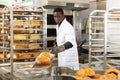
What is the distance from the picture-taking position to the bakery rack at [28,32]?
5.14m

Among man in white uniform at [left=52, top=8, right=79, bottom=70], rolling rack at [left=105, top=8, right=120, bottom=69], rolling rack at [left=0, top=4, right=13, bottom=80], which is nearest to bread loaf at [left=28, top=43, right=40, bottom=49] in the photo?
rolling rack at [left=0, top=4, right=13, bottom=80]

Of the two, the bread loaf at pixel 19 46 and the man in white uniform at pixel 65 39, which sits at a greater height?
the man in white uniform at pixel 65 39

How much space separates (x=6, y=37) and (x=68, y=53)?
6.55 feet

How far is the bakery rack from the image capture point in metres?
5.14

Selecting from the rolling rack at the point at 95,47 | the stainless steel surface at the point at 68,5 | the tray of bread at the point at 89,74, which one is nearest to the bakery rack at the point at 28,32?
the stainless steel surface at the point at 68,5

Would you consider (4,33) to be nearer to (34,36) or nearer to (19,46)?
(19,46)

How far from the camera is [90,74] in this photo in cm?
186

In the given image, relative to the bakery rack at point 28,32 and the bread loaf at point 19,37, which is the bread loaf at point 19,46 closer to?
the bakery rack at point 28,32

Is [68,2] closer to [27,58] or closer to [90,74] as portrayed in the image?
[27,58]

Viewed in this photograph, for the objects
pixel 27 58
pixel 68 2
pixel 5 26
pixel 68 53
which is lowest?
pixel 27 58

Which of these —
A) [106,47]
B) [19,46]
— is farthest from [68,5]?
[106,47]

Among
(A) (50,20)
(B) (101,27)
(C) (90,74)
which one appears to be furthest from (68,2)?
(C) (90,74)

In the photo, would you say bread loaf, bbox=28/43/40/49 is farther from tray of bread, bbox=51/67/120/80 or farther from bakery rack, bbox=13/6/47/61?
tray of bread, bbox=51/67/120/80

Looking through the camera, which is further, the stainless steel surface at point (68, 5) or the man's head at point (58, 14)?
the stainless steel surface at point (68, 5)
